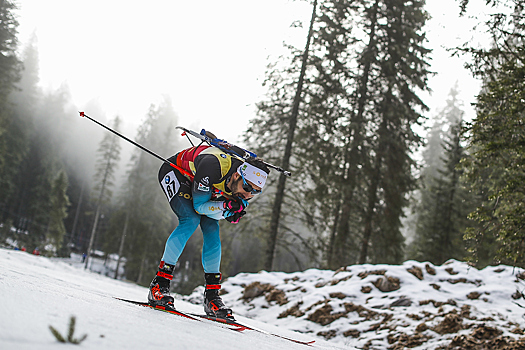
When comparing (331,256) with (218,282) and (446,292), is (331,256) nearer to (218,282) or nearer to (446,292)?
(446,292)

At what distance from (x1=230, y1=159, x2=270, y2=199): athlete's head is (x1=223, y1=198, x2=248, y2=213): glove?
0.26ft

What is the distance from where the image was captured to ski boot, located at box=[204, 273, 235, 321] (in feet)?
13.2

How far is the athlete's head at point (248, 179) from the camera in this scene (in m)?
3.83

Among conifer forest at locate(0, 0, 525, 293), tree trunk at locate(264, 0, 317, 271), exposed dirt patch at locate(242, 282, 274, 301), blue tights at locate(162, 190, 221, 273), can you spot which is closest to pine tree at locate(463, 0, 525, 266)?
conifer forest at locate(0, 0, 525, 293)

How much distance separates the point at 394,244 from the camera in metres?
16.5

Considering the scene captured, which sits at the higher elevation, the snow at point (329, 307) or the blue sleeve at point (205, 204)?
the blue sleeve at point (205, 204)

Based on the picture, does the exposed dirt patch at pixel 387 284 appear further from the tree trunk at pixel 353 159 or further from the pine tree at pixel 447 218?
the pine tree at pixel 447 218

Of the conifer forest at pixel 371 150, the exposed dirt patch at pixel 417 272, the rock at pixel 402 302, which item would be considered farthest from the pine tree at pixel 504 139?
the exposed dirt patch at pixel 417 272

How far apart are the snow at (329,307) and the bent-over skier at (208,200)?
0.69 metres

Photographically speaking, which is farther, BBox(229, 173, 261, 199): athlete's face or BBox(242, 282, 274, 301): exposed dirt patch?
BBox(242, 282, 274, 301): exposed dirt patch

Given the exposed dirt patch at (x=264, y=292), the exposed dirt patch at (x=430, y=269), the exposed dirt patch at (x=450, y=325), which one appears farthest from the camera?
the exposed dirt patch at (x=264, y=292)

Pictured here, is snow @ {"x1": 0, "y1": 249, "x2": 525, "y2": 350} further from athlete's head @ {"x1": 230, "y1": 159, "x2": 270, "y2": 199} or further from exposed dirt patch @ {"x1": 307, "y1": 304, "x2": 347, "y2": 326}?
athlete's head @ {"x1": 230, "y1": 159, "x2": 270, "y2": 199}

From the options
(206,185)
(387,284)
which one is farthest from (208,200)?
(387,284)

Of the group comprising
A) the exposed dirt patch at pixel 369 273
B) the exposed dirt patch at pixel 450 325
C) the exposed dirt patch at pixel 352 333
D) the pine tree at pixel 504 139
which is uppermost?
the pine tree at pixel 504 139
